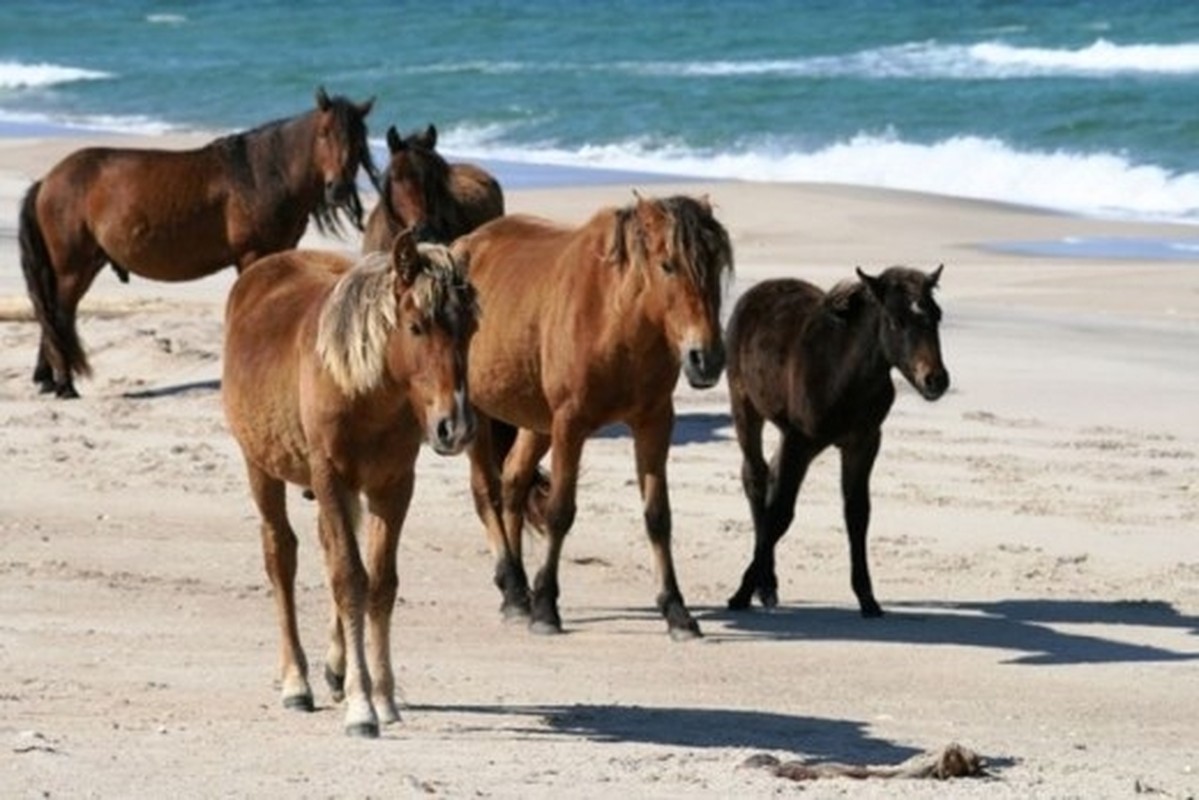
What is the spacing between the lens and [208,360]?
17.4 meters

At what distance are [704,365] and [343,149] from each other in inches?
227

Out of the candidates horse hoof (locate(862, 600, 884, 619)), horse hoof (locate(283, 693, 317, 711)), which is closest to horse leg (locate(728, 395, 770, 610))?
horse hoof (locate(862, 600, 884, 619))

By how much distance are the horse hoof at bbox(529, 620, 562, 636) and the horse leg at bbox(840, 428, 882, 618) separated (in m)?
1.21

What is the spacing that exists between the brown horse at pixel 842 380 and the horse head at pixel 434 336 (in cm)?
323

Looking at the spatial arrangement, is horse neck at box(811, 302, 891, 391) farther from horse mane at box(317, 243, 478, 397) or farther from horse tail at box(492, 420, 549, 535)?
horse mane at box(317, 243, 478, 397)

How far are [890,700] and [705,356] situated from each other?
1.41 metres

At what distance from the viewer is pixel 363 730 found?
880 cm

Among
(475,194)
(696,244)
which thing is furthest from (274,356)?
(475,194)

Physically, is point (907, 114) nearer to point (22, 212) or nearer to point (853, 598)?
point (22, 212)

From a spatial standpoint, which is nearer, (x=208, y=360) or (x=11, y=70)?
(x=208, y=360)

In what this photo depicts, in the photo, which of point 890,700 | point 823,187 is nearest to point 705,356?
point 890,700

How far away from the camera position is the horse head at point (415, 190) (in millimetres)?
13336

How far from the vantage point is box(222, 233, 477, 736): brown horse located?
8.62m

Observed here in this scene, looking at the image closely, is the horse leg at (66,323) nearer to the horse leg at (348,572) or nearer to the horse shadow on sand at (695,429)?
the horse shadow on sand at (695,429)
